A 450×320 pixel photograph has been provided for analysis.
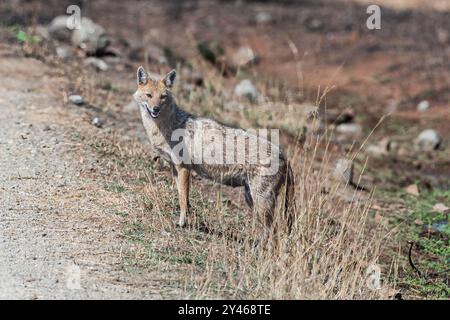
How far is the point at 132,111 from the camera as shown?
1258cm

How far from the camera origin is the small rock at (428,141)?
47.4ft

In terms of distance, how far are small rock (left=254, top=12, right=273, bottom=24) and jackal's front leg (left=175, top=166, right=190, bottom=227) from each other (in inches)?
546

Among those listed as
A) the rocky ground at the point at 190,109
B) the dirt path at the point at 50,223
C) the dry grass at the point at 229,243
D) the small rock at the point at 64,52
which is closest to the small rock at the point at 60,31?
the rocky ground at the point at 190,109

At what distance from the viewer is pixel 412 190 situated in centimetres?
1224

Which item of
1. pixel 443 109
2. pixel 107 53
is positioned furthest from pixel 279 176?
pixel 443 109

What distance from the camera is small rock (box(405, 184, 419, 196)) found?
12173 millimetres

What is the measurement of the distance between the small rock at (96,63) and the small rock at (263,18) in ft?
25.6

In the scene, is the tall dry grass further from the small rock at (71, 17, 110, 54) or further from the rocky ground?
the small rock at (71, 17, 110, 54)

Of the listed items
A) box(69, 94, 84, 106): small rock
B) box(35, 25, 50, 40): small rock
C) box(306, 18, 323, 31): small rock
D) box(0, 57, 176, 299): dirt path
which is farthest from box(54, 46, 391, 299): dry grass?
box(306, 18, 323, 31): small rock

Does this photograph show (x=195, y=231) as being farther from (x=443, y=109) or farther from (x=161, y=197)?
(x=443, y=109)

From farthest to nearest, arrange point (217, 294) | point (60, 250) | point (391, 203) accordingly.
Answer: point (391, 203), point (60, 250), point (217, 294)

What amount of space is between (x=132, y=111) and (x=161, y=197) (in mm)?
3920

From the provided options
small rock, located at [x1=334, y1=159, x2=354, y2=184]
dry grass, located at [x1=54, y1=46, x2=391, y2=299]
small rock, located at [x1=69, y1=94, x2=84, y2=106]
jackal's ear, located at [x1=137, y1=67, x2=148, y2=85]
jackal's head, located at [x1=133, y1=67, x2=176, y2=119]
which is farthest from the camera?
small rock, located at [x1=69, y1=94, x2=84, y2=106]

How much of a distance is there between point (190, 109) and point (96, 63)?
2.76 m
